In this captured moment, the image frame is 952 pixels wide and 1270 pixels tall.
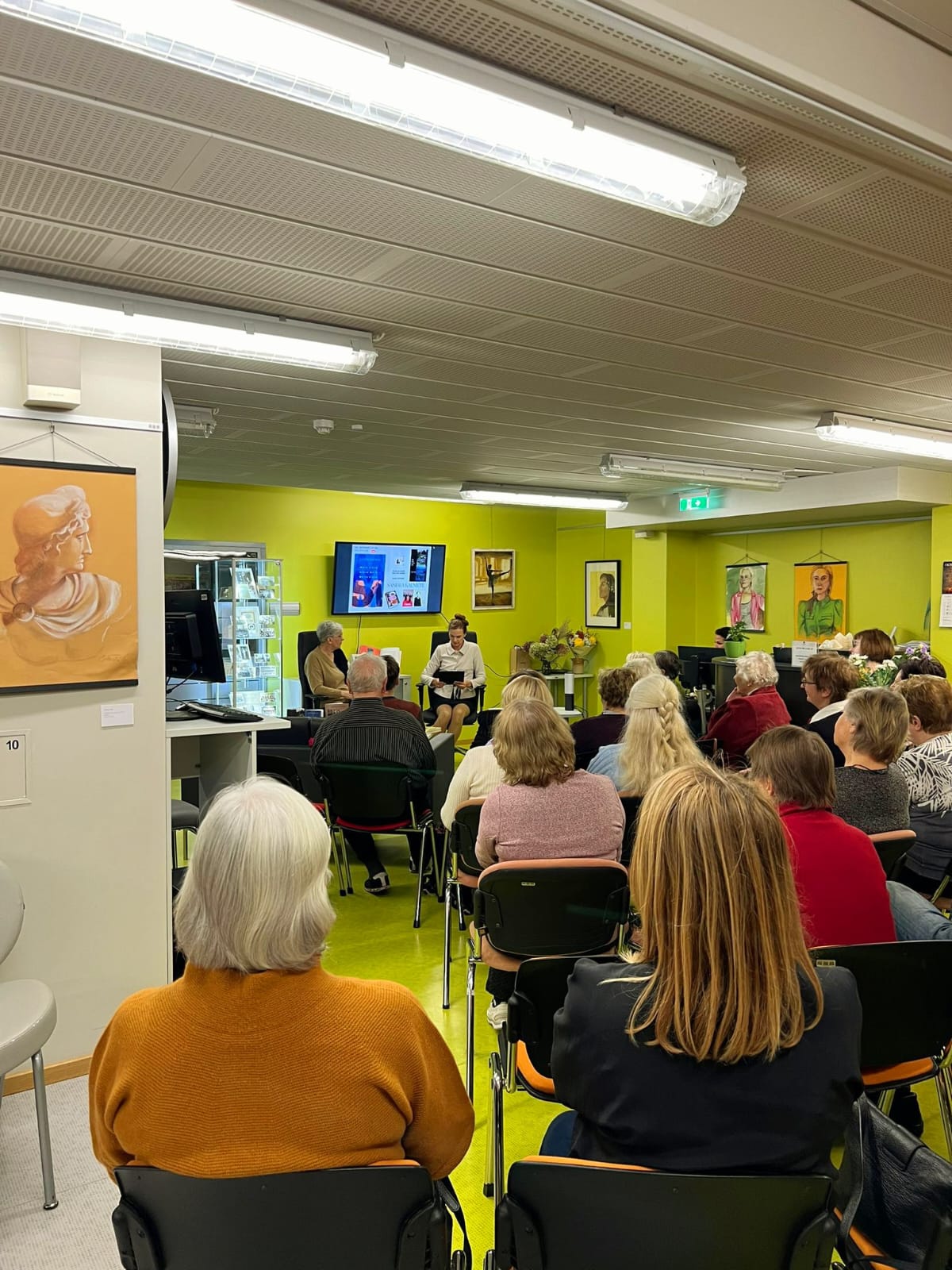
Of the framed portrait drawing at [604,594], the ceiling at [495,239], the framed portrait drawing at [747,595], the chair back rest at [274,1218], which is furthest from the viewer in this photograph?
the framed portrait drawing at [604,594]

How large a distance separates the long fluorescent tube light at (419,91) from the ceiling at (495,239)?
0.05 meters

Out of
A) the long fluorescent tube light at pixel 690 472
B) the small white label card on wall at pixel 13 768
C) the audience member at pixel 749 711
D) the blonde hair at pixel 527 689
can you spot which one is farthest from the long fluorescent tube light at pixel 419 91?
the long fluorescent tube light at pixel 690 472

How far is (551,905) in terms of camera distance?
2.84 metres

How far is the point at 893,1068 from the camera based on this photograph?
2275 mm

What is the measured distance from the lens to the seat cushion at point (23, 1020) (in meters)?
2.37

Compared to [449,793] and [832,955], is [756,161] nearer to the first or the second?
[832,955]

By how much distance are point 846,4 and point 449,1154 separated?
2.37 metres

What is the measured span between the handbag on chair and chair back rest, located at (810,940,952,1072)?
1.55 feet

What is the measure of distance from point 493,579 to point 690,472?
509 cm

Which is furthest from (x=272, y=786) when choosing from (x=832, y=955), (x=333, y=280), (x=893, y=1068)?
(x=333, y=280)

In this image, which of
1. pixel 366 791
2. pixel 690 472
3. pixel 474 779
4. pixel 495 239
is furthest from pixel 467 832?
pixel 690 472

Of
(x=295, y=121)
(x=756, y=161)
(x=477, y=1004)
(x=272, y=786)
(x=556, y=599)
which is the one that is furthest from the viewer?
(x=556, y=599)

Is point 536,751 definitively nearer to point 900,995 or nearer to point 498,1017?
point 498,1017

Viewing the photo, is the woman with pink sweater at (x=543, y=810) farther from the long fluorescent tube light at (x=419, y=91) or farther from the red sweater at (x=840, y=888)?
the long fluorescent tube light at (x=419, y=91)
